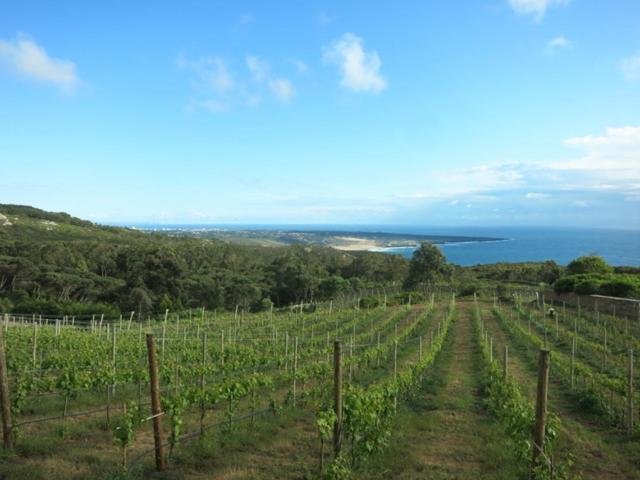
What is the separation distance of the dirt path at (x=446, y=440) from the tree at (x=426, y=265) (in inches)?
1236

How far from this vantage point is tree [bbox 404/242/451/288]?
42.2 meters

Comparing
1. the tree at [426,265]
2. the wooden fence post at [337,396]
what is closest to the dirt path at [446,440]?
the wooden fence post at [337,396]

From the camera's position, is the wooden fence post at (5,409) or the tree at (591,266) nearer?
the wooden fence post at (5,409)

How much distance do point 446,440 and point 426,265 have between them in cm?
3610

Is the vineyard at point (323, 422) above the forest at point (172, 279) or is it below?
above

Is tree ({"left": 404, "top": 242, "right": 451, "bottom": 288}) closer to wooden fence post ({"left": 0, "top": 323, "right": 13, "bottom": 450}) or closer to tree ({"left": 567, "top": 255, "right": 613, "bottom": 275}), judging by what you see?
tree ({"left": 567, "top": 255, "right": 613, "bottom": 275})

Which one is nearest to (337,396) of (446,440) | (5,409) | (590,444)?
(446,440)

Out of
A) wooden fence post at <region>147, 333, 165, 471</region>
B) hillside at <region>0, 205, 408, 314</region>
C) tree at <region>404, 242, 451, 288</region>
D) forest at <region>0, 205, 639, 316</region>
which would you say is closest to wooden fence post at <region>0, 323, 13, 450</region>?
wooden fence post at <region>147, 333, 165, 471</region>

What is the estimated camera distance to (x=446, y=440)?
7004 millimetres

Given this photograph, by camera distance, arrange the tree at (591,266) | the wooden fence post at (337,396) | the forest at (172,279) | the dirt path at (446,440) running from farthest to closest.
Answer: the forest at (172,279)
the tree at (591,266)
the dirt path at (446,440)
the wooden fence post at (337,396)

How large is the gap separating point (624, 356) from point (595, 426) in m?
7.07

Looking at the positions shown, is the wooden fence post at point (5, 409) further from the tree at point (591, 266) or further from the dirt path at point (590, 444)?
the tree at point (591, 266)

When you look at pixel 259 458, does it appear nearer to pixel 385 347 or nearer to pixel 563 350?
pixel 385 347

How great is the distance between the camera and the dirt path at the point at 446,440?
5.73 metres
